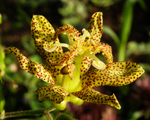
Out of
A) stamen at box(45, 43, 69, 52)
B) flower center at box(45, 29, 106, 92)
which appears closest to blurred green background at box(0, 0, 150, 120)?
flower center at box(45, 29, 106, 92)

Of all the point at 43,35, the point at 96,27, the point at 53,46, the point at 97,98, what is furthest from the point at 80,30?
the point at 97,98

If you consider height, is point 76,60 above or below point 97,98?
above

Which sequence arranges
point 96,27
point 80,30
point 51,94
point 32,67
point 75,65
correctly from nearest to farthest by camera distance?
point 51,94 < point 32,67 < point 75,65 < point 96,27 < point 80,30

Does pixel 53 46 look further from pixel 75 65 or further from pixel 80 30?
pixel 80 30

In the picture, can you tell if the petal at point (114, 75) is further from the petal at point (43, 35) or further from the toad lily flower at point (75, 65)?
the petal at point (43, 35)

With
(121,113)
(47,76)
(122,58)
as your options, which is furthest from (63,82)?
(122,58)

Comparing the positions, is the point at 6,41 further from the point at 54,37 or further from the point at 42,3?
the point at 54,37

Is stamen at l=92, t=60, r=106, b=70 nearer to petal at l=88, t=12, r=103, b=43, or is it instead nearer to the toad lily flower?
the toad lily flower
